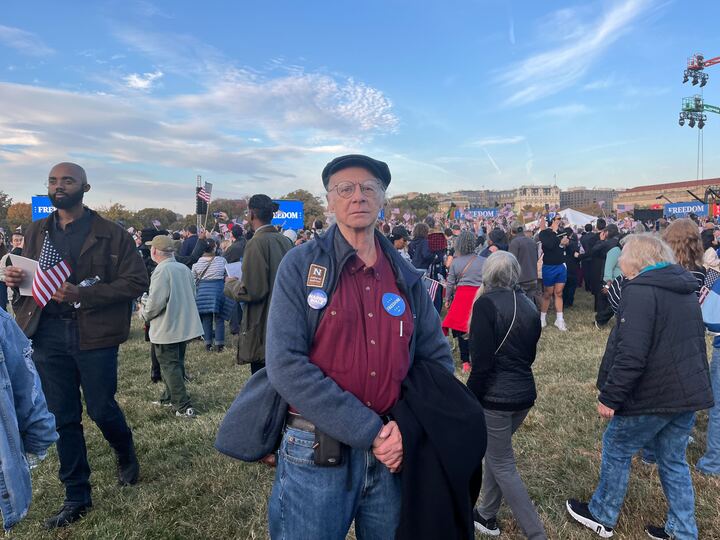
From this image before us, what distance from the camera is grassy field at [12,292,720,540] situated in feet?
10.7

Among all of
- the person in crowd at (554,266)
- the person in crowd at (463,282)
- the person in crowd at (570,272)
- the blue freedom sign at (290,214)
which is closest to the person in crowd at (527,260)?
the person in crowd at (554,266)

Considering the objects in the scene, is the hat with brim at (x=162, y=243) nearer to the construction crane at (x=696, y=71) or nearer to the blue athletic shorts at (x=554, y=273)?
the blue athletic shorts at (x=554, y=273)

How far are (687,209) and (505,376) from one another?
96.5 feet

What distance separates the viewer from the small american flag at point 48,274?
2994 millimetres

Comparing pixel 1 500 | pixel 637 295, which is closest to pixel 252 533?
pixel 1 500

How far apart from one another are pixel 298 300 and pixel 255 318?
2619 millimetres

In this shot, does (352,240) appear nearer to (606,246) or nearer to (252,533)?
(252,533)

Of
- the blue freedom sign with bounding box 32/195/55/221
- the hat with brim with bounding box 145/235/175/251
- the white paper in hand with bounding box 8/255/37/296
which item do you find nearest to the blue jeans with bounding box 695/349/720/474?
the white paper in hand with bounding box 8/255/37/296

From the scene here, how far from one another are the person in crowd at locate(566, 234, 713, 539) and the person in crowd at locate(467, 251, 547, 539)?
1.81ft

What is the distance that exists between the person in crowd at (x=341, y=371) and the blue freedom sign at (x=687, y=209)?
2876cm

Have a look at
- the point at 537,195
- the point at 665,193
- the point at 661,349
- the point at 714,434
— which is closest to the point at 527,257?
the point at 714,434

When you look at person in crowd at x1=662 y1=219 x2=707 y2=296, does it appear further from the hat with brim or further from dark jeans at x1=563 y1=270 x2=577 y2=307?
dark jeans at x1=563 y1=270 x2=577 y2=307

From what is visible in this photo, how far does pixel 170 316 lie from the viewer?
18.0 feet

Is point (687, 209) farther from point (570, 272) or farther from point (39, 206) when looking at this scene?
point (39, 206)
